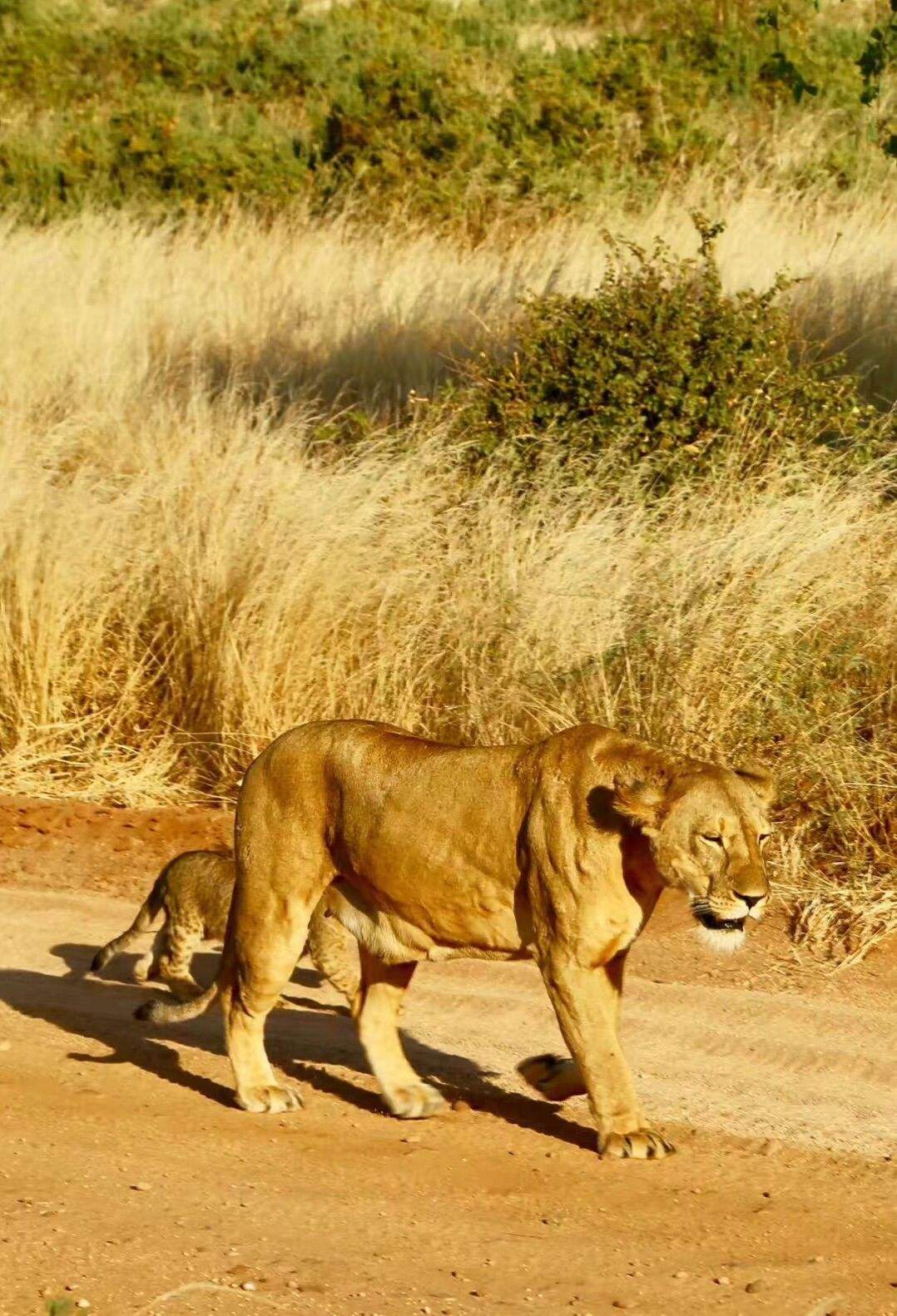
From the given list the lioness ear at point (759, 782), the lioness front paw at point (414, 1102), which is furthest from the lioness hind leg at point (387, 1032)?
the lioness ear at point (759, 782)

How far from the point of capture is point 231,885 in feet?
24.1

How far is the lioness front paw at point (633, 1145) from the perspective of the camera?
548cm

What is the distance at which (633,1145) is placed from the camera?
5.48 metres

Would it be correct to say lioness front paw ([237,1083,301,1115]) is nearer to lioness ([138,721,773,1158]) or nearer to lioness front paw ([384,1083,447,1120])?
lioness ([138,721,773,1158])

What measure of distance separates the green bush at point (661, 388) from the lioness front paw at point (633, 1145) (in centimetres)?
568

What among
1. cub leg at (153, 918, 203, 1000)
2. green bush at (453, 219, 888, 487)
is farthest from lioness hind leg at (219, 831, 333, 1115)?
green bush at (453, 219, 888, 487)

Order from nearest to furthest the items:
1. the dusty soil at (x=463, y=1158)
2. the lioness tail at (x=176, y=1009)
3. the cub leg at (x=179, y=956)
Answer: the dusty soil at (x=463, y=1158) → the lioness tail at (x=176, y=1009) → the cub leg at (x=179, y=956)

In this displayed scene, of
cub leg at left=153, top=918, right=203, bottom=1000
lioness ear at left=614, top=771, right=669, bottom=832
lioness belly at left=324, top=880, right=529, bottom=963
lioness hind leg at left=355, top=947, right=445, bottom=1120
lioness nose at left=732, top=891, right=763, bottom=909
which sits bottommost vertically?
cub leg at left=153, top=918, right=203, bottom=1000

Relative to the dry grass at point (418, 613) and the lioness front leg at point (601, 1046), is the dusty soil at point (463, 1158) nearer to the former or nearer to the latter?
the lioness front leg at point (601, 1046)

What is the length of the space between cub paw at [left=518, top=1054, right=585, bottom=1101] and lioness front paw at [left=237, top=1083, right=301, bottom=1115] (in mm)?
697

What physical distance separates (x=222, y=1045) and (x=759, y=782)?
233 cm

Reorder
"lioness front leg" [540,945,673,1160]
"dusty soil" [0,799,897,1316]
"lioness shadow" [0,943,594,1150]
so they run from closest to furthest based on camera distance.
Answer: "dusty soil" [0,799,897,1316], "lioness front leg" [540,945,673,1160], "lioness shadow" [0,943,594,1150]

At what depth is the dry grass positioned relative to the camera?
8.45 metres

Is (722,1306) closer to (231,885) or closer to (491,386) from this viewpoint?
(231,885)
